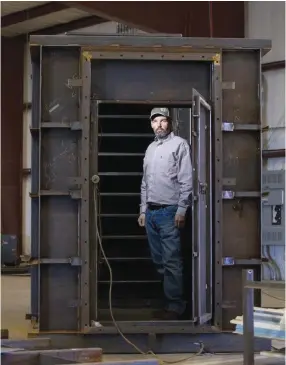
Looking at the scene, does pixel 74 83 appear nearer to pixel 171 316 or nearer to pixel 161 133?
pixel 161 133

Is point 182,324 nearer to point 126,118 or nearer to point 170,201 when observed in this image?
point 170,201

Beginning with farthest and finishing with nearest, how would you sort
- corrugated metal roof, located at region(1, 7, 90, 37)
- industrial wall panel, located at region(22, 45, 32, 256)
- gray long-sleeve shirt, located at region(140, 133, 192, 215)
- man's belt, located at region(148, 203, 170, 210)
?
1. industrial wall panel, located at region(22, 45, 32, 256)
2. corrugated metal roof, located at region(1, 7, 90, 37)
3. man's belt, located at region(148, 203, 170, 210)
4. gray long-sleeve shirt, located at region(140, 133, 192, 215)

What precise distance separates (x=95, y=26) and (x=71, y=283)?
10.3 meters

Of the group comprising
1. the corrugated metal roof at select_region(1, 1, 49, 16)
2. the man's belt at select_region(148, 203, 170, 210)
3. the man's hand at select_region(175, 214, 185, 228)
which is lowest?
the man's hand at select_region(175, 214, 185, 228)

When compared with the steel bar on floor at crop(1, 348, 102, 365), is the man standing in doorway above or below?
above

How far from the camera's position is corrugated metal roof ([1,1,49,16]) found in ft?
46.9

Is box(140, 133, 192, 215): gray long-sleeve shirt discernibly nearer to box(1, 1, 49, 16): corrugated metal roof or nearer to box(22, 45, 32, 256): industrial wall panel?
box(1, 1, 49, 16): corrugated metal roof

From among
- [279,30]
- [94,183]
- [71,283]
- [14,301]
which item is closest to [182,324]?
[71,283]

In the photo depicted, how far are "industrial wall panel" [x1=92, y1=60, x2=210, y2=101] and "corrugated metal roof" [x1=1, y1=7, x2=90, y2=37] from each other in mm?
9038

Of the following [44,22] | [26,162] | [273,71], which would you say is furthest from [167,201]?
[26,162]

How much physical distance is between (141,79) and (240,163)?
1.16m

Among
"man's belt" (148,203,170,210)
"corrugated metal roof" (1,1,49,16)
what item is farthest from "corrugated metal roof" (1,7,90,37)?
"man's belt" (148,203,170,210)

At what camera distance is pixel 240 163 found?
19.0 ft

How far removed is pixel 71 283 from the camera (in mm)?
5668
